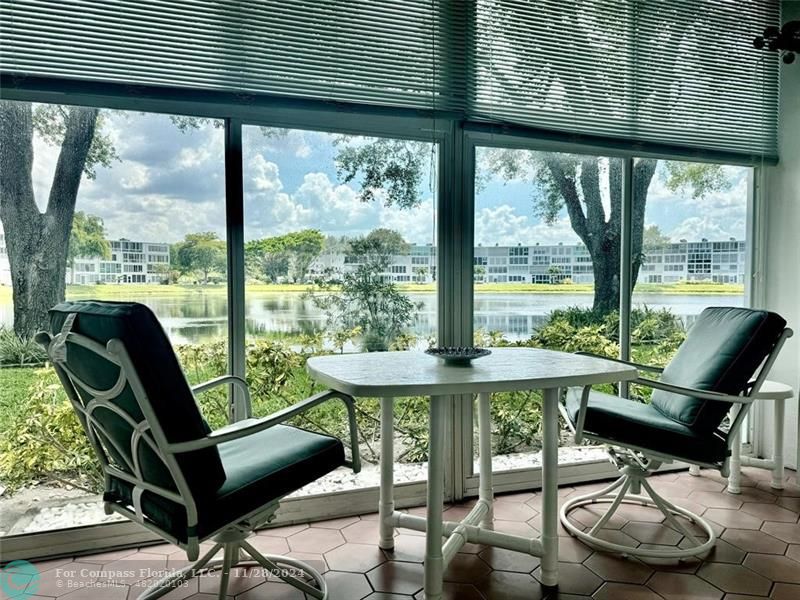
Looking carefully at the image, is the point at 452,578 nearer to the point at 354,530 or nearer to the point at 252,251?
the point at 354,530

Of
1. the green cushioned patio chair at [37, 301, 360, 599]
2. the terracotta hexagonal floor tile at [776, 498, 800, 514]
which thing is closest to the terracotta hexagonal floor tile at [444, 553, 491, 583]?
the green cushioned patio chair at [37, 301, 360, 599]

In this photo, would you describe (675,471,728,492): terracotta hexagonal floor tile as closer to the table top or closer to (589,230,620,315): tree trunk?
(589,230,620,315): tree trunk

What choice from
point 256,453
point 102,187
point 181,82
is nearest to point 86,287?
point 102,187

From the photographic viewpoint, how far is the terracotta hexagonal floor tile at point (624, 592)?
1921mm

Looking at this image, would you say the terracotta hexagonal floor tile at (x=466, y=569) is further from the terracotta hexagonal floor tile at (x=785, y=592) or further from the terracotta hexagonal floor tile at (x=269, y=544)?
the terracotta hexagonal floor tile at (x=785, y=592)

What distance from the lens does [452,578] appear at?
2.05 metres

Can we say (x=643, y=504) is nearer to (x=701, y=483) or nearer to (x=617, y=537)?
(x=617, y=537)

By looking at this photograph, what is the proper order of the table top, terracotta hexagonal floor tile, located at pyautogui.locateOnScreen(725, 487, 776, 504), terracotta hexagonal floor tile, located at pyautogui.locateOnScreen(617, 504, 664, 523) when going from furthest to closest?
1. terracotta hexagonal floor tile, located at pyautogui.locateOnScreen(725, 487, 776, 504)
2. terracotta hexagonal floor tile, located at pyautogui.locateOnScreen(617, 504, 664, 523)
3. the table top

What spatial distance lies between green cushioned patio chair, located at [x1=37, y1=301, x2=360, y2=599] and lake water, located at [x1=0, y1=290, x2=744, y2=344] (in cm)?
79

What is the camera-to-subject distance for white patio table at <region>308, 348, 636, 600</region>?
1.74m

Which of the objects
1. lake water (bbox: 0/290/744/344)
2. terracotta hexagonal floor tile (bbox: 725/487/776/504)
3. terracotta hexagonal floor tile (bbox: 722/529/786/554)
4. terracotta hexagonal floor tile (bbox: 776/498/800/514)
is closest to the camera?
Answer: terracotta hexagonal floor tile (bbox: 722/529/786/554)

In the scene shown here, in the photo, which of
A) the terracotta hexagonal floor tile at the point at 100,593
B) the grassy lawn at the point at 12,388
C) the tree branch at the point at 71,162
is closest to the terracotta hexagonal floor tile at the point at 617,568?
the terracotta hexagonal floor tile at the point at 100,593

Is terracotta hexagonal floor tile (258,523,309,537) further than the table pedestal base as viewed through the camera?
Yes

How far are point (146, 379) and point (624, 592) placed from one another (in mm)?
1743
